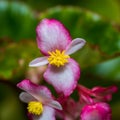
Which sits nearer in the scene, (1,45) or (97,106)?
(97,106)

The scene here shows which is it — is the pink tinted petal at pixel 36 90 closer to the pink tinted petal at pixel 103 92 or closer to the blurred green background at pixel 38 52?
the pink tinted petal at pixel 103 92

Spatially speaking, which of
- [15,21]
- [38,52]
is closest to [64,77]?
[38,52]

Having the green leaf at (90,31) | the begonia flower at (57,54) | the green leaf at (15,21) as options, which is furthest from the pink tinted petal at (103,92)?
the green leaf at (15,21)

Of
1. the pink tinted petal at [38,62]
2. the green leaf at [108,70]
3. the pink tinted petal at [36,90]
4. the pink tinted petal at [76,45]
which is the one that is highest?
the pink tinted petal at [76,45]

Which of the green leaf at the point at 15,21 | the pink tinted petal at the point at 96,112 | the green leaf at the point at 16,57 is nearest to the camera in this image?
the pink tinted petal at the point at 96,112

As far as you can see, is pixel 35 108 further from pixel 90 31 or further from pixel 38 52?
pixel 90 31

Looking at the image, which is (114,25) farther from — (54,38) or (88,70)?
(54,38)

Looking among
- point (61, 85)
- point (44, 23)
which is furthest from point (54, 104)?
point (44, 23)

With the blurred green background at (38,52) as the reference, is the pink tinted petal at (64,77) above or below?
above
